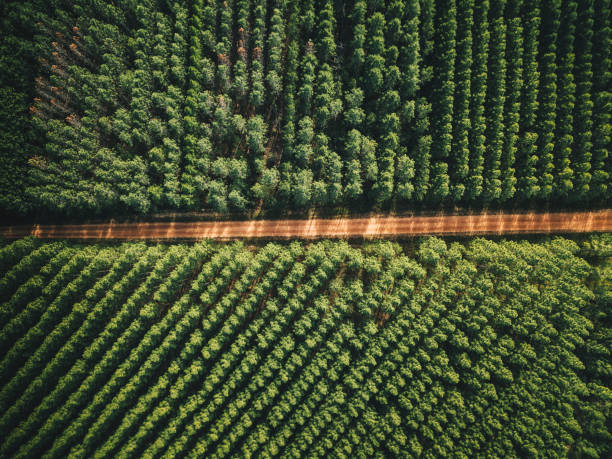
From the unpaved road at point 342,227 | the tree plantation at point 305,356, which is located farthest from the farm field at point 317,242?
the unpaved road at point 342,227

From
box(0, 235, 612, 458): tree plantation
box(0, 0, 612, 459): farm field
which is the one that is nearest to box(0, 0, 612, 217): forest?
box(0, 0, 612, 459): farm field

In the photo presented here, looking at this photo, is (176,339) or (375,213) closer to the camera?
(176,339)

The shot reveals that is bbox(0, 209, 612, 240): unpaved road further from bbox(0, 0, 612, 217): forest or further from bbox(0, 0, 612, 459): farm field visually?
bbox(0, 0, 612, 217): forest

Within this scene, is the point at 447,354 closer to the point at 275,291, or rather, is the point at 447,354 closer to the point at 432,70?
the point at 275,291

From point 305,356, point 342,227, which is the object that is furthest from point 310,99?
point 305,356

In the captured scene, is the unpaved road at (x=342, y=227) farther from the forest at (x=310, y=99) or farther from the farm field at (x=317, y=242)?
the forest at (x=310, y=99)

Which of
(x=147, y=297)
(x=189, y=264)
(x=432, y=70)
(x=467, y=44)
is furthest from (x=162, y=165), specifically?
(x=467, y=44)
